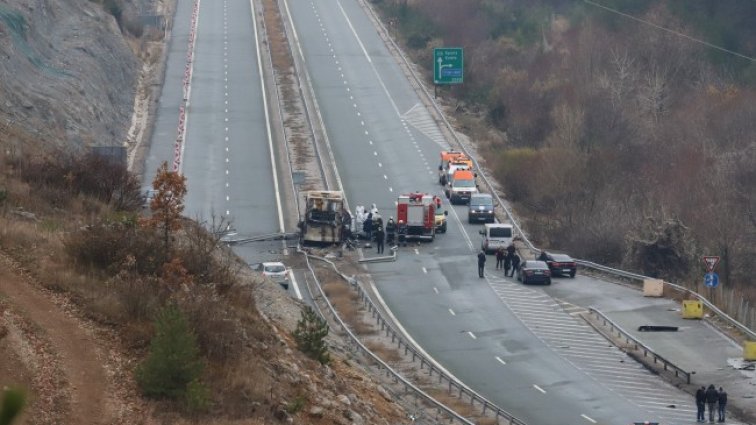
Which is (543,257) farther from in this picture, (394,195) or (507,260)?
(394,195)

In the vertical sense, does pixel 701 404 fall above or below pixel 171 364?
below

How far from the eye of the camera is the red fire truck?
5697 centimetres

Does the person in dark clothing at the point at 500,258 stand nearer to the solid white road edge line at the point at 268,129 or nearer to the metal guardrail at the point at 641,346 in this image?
the metal guardrail at the point at 641,346

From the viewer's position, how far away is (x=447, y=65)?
87938mm

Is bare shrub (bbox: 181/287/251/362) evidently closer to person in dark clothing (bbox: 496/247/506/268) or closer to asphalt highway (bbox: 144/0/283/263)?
asphalt highway (bbox: 144/0/283/263)

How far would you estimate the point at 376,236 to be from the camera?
183 feet

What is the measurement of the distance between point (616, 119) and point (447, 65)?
10418 mm

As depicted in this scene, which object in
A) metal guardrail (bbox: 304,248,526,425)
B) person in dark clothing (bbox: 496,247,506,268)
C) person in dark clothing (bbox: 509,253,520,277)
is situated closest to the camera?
metal guardrail (bbox: 304,248,526,425)

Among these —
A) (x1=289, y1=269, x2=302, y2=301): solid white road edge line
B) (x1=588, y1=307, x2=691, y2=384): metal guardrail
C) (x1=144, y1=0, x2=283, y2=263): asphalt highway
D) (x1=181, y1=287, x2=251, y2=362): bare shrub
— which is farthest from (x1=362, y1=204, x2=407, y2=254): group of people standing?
(x1=181, y1=287, x2=251, y2=362): bare shrub

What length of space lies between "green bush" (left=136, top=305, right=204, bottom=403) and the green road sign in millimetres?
68589

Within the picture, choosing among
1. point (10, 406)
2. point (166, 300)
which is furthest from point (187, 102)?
point (10, 406)

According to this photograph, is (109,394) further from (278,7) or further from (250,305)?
(278,7)

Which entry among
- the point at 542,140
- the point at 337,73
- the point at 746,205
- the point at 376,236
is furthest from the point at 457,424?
the point at 337,73

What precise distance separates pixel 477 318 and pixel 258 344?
23.5 meters
